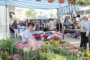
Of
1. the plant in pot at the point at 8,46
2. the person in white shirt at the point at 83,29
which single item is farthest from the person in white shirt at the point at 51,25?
the plant in pot at the point at 8,46

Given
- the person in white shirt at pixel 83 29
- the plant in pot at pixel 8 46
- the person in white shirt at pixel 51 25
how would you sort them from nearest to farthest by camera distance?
1. the plant in pot at pixel 8 46
2. the person in white shirt at pixel 83 29
3. the person in white shirt at pixel 51 25

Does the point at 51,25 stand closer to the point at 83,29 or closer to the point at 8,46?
the point at 83,29

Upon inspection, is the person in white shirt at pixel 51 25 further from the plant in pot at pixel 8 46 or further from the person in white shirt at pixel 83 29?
the plant in pot at pixel 8 46

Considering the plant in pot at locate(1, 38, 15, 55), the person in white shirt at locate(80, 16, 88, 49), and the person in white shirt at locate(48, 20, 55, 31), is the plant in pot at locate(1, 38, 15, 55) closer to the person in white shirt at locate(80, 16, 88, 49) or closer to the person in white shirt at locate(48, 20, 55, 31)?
the person in white shirt at locate(80, 16, 88, 49)

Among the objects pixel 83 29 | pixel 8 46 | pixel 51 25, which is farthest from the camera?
pixel 51 25

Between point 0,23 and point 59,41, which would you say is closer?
point 59,41

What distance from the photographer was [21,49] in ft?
18.7

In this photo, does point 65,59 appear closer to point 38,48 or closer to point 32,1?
point 38,48

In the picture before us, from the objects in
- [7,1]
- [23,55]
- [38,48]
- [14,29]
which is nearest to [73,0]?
[38,48]

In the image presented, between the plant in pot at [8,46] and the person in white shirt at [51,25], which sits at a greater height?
the plant in pot at [8,46]

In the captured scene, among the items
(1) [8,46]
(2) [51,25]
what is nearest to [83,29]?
(1) [8,46]

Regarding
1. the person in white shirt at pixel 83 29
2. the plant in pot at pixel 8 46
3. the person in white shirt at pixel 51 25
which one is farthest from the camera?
the person in white shirt at pixel 51 25

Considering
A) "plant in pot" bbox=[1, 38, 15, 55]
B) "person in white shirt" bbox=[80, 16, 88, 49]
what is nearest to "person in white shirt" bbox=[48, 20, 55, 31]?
"person in white shirt" bbox=[80, 16, 88, 49]

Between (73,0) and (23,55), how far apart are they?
95.8 inches
